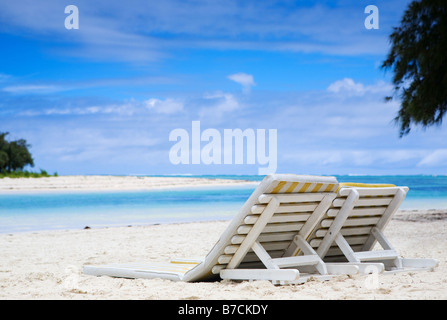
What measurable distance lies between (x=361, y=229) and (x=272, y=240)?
133 cm

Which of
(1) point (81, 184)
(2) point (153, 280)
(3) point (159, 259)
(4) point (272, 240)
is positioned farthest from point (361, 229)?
(1) point (81, 184)

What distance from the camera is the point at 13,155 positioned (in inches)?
1917

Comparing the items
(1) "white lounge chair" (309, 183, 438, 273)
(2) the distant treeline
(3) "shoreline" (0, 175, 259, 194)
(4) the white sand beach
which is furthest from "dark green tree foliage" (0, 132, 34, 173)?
(1) "white lounge chair" (309, 183, 438, 273)

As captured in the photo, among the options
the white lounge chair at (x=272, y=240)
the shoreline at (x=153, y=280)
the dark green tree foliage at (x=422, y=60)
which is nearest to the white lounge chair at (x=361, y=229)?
the white lounge chair at (x=272, y=240)

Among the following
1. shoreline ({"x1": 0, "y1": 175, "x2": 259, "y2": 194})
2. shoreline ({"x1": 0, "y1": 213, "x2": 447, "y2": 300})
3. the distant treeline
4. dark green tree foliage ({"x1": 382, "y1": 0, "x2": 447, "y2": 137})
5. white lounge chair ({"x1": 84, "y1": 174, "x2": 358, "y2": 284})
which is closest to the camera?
shoreline ({"x1": 0, "y1": 213, "x2": 447, "y2": 300})

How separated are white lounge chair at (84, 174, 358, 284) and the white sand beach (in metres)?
0.12

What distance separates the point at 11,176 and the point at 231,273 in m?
38.3

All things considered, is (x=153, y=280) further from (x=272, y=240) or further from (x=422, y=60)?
(x=422, y=60)

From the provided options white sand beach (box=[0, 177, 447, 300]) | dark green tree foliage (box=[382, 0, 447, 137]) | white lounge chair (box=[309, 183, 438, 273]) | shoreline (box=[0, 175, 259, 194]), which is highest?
dark green tree foliage (box=[382, 0, 447, 137])

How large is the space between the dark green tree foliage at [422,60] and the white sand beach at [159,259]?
2.62 meters

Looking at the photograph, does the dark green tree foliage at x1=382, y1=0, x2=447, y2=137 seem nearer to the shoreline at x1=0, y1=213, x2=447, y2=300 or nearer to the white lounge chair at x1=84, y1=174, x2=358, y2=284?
the shoreline at x1=0, y1=213, x2=447, y2=300

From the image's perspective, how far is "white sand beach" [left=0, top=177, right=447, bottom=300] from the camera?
4.97 meters
